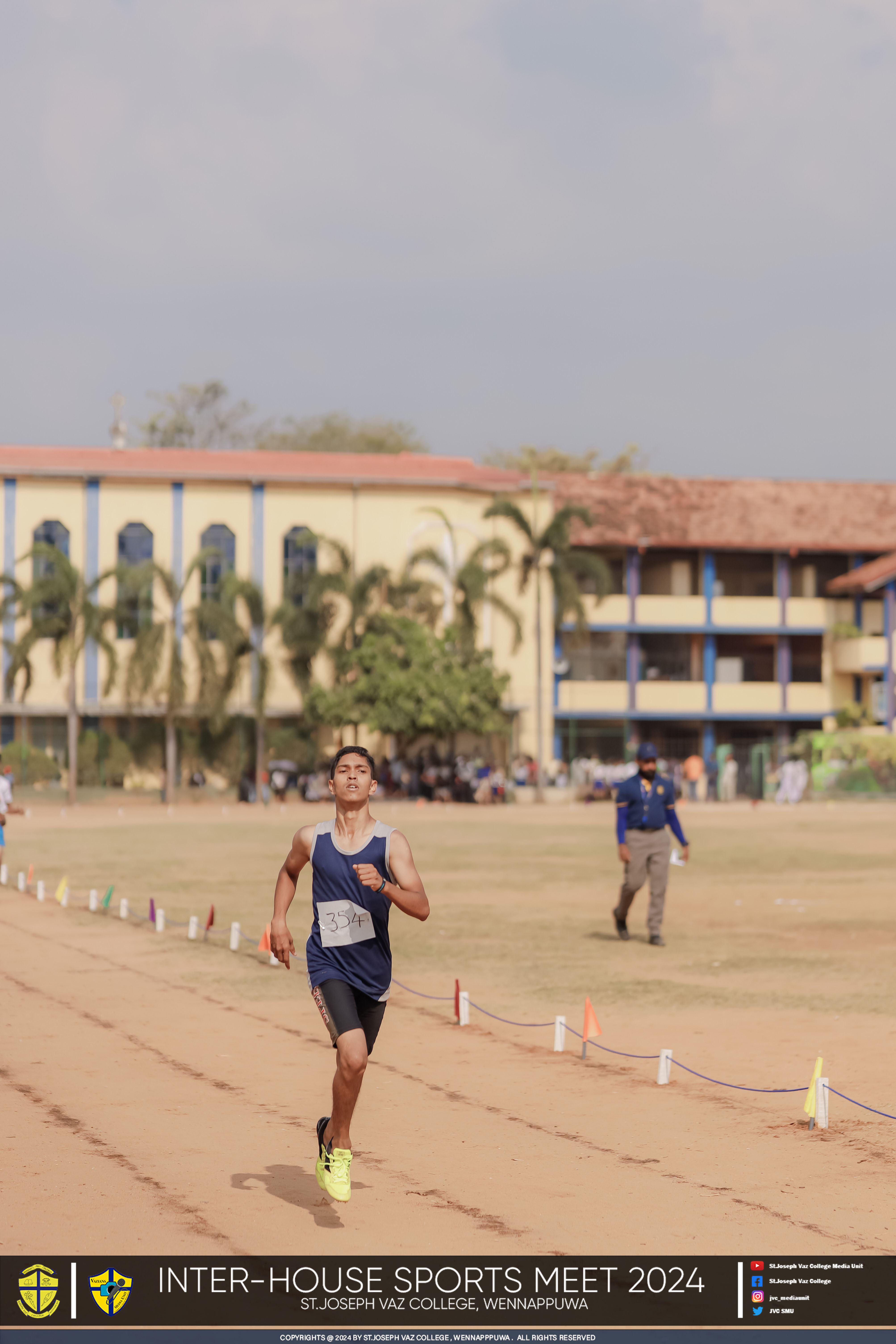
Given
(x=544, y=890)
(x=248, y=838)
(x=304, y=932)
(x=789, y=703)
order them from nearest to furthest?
(x=304, y=932)
(x=544, y=890)
(x=248, y=838)
(x=789, y=703)

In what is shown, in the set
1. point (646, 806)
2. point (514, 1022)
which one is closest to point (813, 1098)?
point (514, 1022)

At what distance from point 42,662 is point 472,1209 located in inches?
1806

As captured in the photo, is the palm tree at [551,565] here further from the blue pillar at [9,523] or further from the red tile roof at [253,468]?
the blue pillar at [9,523]

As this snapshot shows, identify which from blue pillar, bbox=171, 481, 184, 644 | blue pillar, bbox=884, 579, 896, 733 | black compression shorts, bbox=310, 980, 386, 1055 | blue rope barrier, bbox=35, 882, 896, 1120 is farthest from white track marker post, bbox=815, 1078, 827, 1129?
blue pillar, bbox=884, 579, 896, 733

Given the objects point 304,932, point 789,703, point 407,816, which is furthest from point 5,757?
point 304,932

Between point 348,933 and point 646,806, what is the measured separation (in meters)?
9.05

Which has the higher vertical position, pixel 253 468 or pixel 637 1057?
pixel 253 468

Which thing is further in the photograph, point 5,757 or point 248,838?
point 5,757

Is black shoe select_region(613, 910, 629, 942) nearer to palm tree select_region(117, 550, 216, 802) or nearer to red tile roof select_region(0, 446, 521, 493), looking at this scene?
palm tree select_region(117, 550, 216, 802)

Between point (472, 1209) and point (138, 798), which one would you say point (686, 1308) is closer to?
point (472, 1209)

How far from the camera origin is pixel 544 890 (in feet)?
71.2

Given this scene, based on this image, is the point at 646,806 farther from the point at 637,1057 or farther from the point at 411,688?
the point at 411,688

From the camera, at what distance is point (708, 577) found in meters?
56.2

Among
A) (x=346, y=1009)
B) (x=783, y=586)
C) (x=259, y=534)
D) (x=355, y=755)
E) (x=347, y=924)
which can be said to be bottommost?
(x=346, y=1009)
